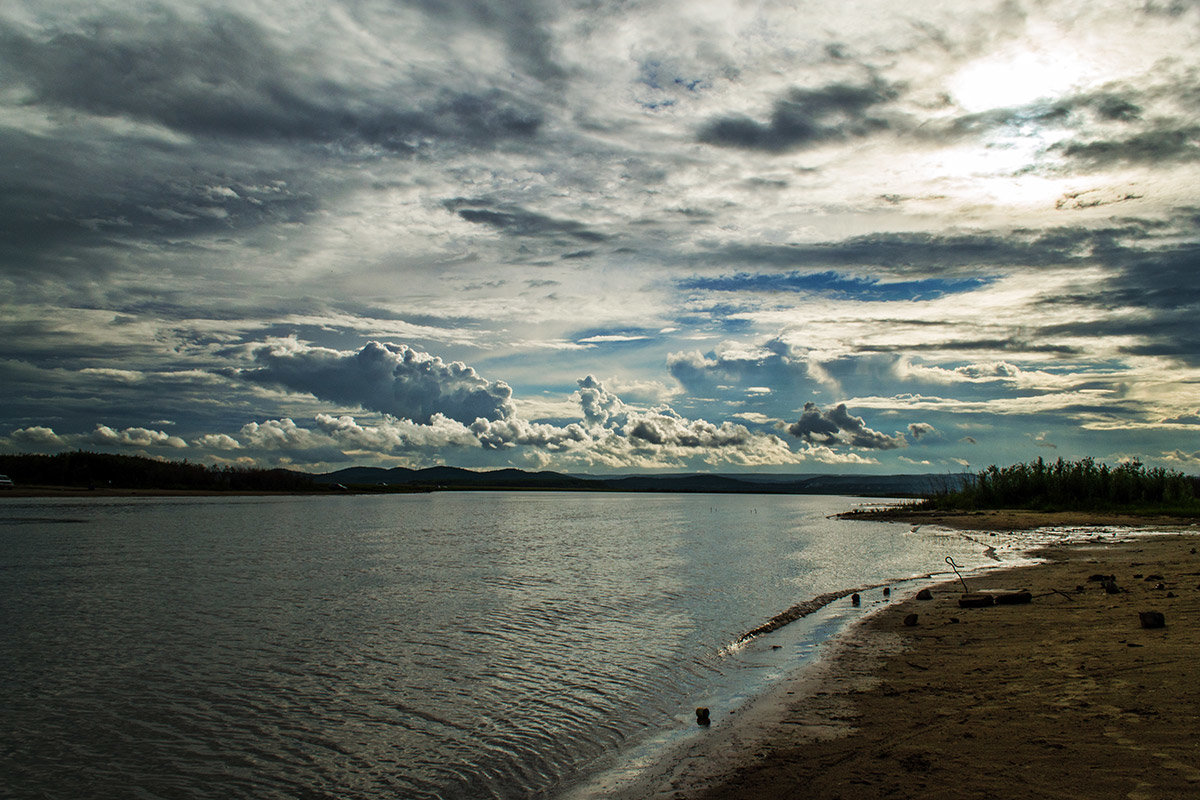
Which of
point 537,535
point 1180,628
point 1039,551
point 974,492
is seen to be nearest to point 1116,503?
point 974,492

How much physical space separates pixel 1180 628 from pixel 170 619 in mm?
25717

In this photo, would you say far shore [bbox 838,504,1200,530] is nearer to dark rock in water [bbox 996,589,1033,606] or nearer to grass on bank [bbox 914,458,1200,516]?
grass on bank [bbox 914,458,1200,516]

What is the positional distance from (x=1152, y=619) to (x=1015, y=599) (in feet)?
18.2

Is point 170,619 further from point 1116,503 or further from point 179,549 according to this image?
point 1116,503

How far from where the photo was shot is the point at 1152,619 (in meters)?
13.8

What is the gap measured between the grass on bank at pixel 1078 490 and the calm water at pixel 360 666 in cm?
4611

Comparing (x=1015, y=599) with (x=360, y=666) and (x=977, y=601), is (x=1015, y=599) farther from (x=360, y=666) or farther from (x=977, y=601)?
(x=360, y=666)

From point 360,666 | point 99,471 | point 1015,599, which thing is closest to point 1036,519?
point 1015,599

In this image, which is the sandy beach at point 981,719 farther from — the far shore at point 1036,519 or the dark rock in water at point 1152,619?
the far shore at point 1036,519

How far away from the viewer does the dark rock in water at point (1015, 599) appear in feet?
62.5

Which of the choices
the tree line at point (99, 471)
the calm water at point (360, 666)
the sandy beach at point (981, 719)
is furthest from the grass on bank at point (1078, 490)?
the tree line at point (99, 471)

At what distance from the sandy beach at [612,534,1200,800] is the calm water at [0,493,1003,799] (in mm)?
2022

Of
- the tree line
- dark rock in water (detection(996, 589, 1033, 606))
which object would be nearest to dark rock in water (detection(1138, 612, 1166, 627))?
dark rock in water (detection(996, 589, 1033, 606))

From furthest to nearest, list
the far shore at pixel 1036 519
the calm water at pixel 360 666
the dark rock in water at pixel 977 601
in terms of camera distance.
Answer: the far shore at pixel 1036 519
the dark rock in water at pixel 977 601
the calm water at pixel 360 666
